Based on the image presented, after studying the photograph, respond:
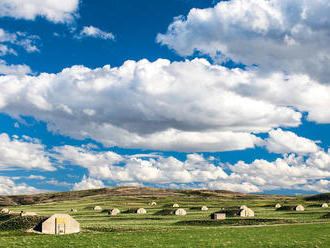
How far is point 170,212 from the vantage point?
104 m

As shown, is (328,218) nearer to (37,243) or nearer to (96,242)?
(96,242)

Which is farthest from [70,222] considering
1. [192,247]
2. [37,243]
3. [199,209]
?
[199,209]

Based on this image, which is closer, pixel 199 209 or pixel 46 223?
pixel 46 223

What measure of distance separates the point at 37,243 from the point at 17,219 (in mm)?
25356

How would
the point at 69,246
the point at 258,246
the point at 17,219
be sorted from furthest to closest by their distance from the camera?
Result: the point at 17,219, the point at 69,246, the point at 258,246

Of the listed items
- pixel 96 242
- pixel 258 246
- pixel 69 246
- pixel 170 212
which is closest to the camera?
pixel 258 246

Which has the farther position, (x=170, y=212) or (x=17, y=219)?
(x=170, y=212)

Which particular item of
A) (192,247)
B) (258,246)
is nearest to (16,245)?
(192,247)

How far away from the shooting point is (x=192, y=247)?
128 feet

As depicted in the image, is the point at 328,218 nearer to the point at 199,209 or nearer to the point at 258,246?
the point at 258,246

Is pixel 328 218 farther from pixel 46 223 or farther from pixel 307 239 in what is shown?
pixel 46 223

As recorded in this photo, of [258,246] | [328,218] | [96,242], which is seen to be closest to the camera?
[258,246]

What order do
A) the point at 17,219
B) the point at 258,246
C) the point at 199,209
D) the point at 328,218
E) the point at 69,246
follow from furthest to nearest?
the point at 199,209 → the point at 328,218 → the point at 17,219 → the point at 69,246 → the point at 258,246

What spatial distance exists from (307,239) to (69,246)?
26.5 m
